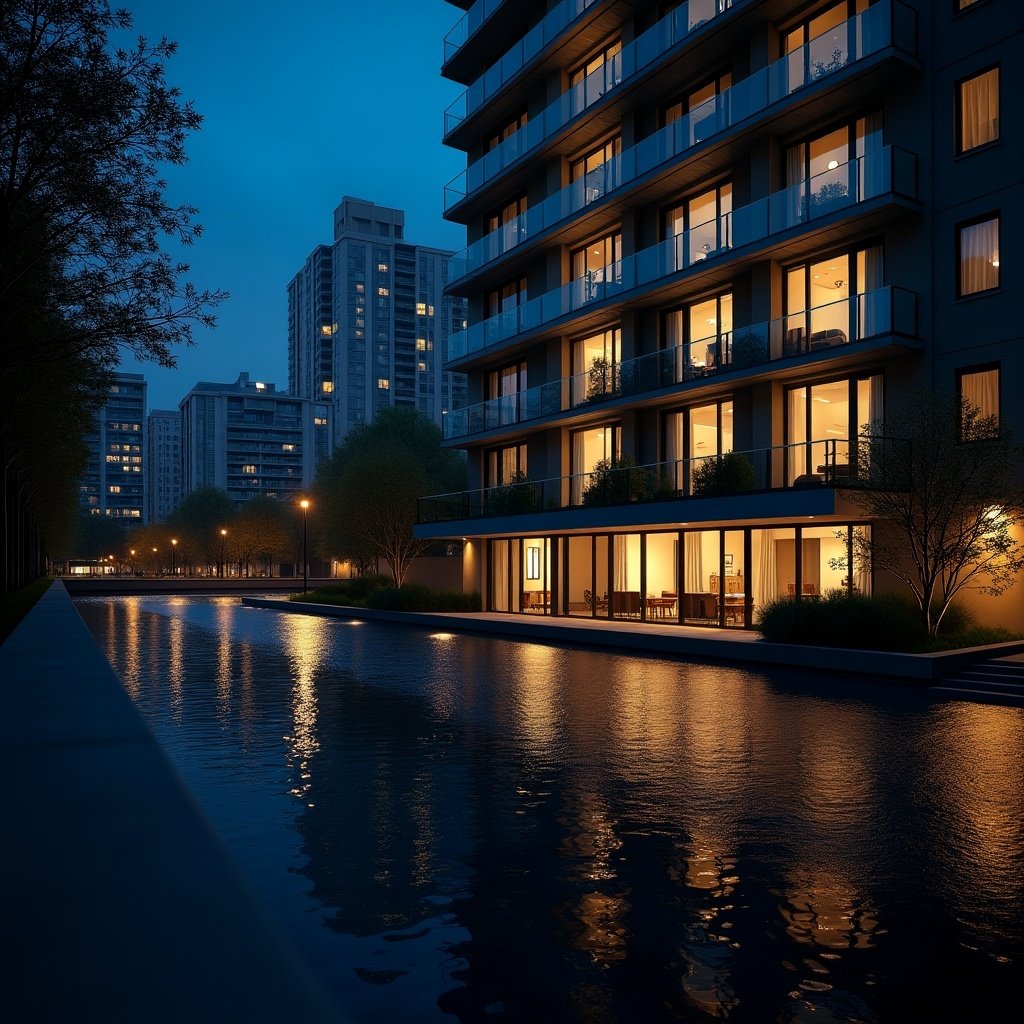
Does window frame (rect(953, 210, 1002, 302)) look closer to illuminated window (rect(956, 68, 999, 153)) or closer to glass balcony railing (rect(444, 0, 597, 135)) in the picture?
illuminated window (rect(956, 68, 999, 153))

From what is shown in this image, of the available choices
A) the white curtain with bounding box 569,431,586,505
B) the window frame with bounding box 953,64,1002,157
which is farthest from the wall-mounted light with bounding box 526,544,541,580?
the window frame with bounding box 953,64,1002,157

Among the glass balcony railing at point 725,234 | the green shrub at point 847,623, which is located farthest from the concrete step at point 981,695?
the glass balcony railing at point 725,234

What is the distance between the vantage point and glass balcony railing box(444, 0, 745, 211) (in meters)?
24.9

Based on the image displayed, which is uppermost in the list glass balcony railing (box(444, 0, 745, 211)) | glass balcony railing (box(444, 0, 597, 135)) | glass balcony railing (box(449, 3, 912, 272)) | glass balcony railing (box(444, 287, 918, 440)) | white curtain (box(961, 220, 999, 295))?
glass balcony railing (box(444, 0, 597, 135))

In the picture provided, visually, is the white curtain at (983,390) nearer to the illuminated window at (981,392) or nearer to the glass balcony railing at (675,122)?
the illuminated window at (981,392)

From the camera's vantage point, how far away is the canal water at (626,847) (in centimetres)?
398

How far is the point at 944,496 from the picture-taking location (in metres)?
16.6

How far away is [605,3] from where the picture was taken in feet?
88.8

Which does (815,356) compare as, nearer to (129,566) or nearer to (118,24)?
(118,24)

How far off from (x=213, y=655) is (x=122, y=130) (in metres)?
9.80

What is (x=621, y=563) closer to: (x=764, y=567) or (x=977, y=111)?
(x=764, y=567)

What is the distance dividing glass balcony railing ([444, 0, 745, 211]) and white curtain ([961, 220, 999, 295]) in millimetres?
8649

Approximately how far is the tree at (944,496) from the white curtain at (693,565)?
21.0 feet

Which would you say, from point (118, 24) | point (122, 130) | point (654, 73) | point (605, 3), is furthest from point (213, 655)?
point (605, 3)
